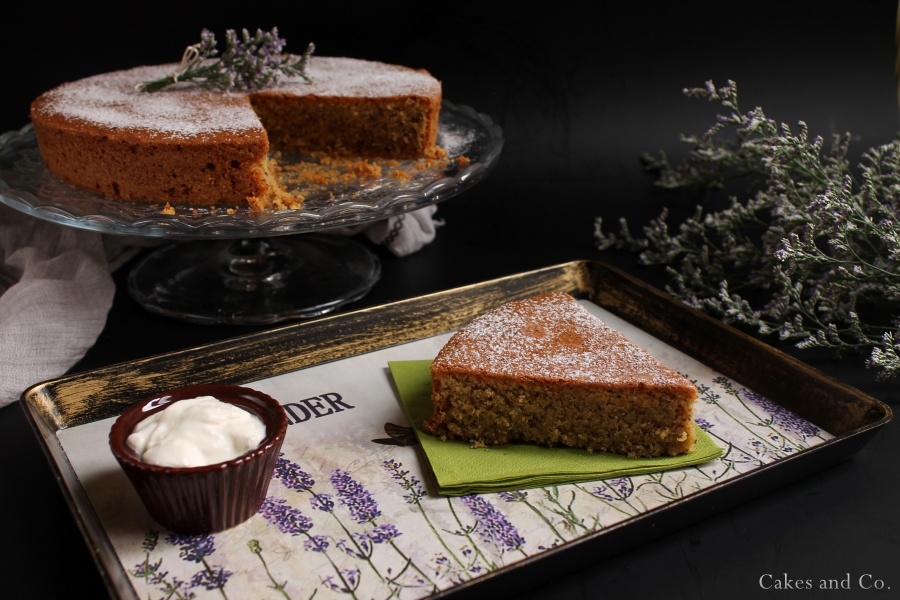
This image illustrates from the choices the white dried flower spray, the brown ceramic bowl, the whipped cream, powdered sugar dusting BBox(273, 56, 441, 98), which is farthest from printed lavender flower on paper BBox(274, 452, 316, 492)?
powdered sugar dusting BBox(273, 56, 441, 98)

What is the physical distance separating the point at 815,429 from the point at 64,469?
6.92 ft

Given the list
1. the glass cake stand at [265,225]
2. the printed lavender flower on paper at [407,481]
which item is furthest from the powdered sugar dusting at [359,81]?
the printed lavender flower on paper at [407,481]

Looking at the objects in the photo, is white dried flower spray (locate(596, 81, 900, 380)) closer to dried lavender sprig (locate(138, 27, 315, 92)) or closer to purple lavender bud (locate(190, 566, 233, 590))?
dried lavender sprig (locate(138, 27, 315, 92))

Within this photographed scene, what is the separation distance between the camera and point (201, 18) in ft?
15.0

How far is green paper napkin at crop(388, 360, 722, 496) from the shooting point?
7.77 ft

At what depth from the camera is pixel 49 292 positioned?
3.28 meters

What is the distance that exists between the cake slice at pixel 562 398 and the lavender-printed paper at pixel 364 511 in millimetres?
138

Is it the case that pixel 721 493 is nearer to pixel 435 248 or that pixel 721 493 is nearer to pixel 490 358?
pixel 490 358

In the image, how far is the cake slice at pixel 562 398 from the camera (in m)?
2.45

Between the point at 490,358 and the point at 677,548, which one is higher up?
the point at 490,358

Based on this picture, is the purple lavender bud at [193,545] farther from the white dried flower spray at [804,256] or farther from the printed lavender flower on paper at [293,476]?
the white dried flower spray at [804,256]

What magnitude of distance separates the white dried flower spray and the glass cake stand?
949mm

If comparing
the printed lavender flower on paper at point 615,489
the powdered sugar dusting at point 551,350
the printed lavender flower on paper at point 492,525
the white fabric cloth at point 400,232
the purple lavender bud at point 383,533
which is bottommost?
the printed lavender flower on paper at point 615,489

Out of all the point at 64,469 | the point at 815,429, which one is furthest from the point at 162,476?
the point at 815,429
